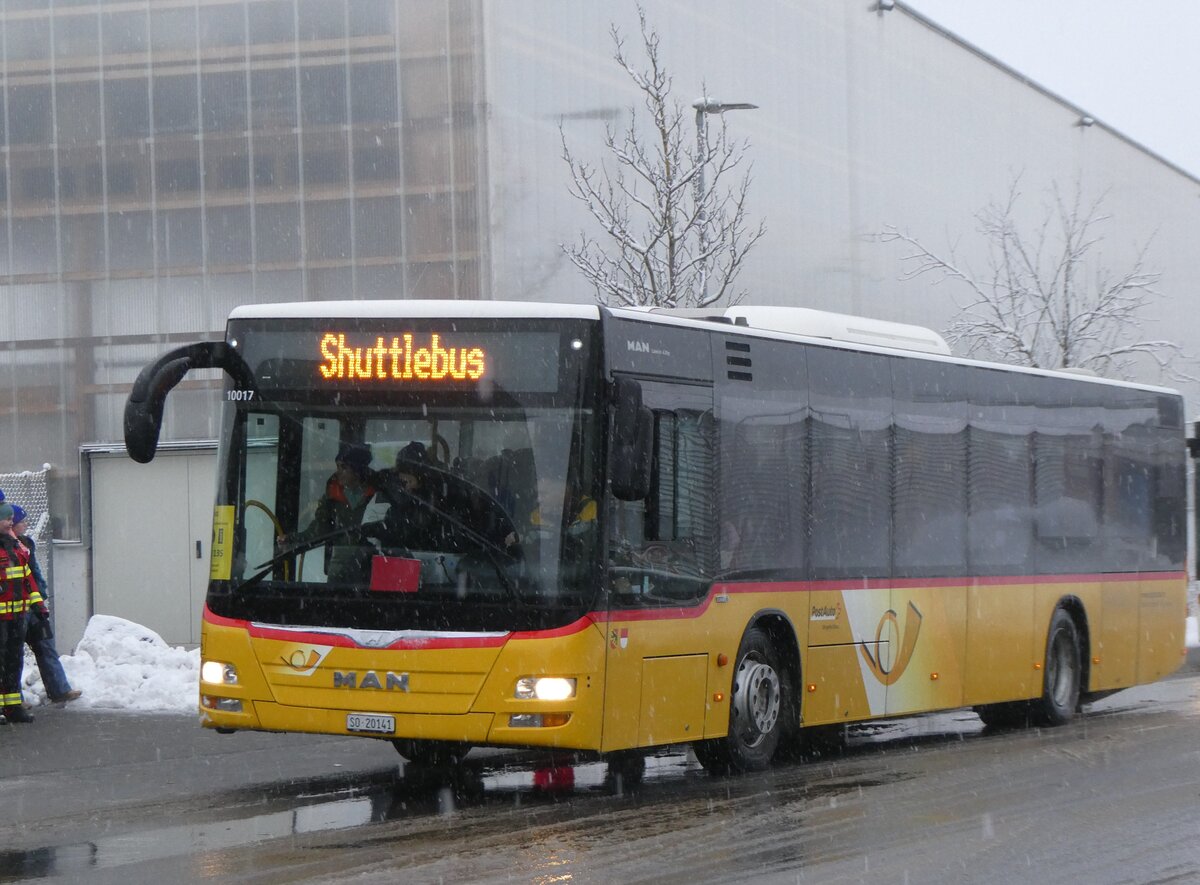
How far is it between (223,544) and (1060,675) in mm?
8757

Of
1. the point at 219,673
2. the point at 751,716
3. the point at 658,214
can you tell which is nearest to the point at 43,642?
the point at 219,673

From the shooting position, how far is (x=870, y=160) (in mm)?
37656

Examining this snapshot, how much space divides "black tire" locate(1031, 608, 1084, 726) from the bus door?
5.87 m

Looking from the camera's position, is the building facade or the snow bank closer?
the snow bank

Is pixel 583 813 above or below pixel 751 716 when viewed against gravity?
below

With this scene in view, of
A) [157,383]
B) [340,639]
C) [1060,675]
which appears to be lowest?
[1060,675]

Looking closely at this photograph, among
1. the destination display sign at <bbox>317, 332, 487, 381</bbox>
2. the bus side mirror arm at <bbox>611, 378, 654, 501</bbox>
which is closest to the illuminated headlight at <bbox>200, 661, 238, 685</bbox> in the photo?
the destination display sign at <bbox>317, 332, 487, 381</bbox>

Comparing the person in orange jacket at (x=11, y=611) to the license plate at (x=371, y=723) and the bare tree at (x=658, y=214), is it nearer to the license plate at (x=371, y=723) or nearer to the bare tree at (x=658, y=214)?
the license plate at (x=371, y=723)

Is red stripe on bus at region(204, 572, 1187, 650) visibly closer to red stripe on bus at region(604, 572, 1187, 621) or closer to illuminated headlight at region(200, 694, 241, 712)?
red stripe on bus at region(604, 572, 1187, 621)

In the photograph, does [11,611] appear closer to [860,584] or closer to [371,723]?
[371,723]

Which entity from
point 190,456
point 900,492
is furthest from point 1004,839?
point 190,456

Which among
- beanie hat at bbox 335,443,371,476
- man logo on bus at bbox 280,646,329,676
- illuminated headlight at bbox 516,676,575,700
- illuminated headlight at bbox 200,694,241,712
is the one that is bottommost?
illuminated headlight at bbox 200,694,241,712

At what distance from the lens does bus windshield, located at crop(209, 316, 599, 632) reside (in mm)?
10664

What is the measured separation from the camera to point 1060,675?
1709 centimetres
